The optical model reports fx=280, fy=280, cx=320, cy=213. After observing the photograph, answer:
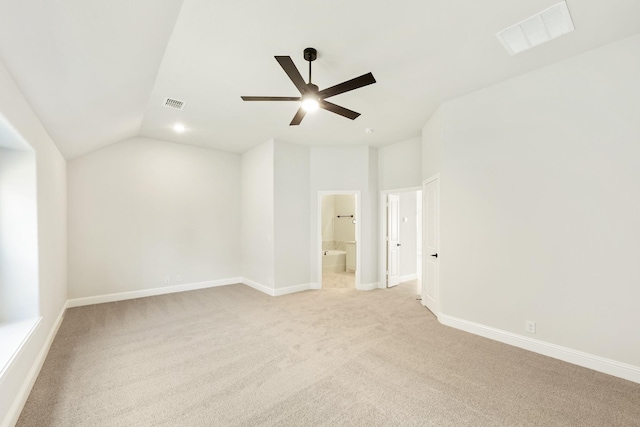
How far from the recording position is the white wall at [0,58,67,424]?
79.2 inches

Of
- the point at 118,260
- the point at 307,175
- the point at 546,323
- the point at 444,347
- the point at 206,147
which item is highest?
the point at 206,147

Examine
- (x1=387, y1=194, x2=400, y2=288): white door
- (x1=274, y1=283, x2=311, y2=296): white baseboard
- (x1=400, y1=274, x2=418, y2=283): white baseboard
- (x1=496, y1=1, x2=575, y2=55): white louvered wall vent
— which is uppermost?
(x1=496, y1=1, x2=575, y2=55): white louvered wall vent

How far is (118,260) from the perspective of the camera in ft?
17.1

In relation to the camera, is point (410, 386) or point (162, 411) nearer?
point (162, 411)

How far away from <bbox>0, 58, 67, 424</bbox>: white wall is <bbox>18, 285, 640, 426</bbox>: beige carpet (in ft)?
0.70

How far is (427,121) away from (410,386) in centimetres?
380

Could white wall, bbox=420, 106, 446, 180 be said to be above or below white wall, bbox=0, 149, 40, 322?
above

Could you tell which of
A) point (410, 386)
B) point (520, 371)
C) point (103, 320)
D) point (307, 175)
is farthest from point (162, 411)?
point (307, 175)

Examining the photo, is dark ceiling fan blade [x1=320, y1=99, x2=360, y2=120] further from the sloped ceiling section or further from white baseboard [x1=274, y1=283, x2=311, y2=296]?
white baseboard [x1=274, y1=283, x2=311, y2=296]

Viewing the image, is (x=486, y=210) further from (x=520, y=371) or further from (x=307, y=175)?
(x=307, y=175)

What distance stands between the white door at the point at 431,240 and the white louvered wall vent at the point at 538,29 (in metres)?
1.89

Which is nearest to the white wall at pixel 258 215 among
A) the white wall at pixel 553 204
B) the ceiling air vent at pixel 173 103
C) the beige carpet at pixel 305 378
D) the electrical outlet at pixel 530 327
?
the beige carpet at pixel 305 378

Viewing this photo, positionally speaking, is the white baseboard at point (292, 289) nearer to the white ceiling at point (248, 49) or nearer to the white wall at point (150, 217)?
the white wall at point (150, 217)

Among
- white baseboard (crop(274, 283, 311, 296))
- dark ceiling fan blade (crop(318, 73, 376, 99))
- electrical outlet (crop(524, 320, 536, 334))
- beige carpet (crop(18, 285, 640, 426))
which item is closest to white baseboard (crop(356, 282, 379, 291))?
white baseboard (crop(274, 283, 311, 296))
